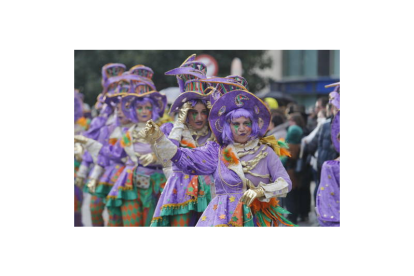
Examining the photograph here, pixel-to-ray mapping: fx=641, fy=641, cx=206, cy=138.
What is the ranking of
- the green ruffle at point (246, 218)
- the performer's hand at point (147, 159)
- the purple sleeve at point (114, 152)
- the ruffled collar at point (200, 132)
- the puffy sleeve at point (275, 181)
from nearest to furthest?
the puffy sleeve at point (275, 181) → the green ruffle at point (246, 218) → the ruffled collar at point (200, 132) → the performer's hand at point (147, 159) → the purple sleeve at point (114, 152)

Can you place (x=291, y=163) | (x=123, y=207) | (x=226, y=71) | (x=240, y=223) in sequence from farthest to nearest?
(x=226, y=71) < (x=291, y=163) < (x=123, y=207) < (x=240, y=223)

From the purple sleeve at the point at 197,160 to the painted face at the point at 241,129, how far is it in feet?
0.81

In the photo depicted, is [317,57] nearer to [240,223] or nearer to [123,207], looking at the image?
[123,207]

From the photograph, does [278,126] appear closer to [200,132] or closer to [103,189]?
[103,189]

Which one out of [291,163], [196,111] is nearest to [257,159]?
[196,111]

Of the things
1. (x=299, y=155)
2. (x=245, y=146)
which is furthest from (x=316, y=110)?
(x=245, y=146)

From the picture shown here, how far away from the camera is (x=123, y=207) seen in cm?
809

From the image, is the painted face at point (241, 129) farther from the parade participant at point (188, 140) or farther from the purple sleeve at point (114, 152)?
the purple sleeve at point (114, 152)

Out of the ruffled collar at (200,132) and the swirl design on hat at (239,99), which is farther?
the ruffled collar at (200,132)

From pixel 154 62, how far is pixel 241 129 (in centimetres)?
1125

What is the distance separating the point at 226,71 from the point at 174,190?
10.3 metres

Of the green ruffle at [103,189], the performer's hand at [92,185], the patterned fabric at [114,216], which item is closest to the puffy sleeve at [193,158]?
the patterned fabric at [114,216]

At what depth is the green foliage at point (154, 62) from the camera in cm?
1623

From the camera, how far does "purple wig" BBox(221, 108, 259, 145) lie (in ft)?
17.5
